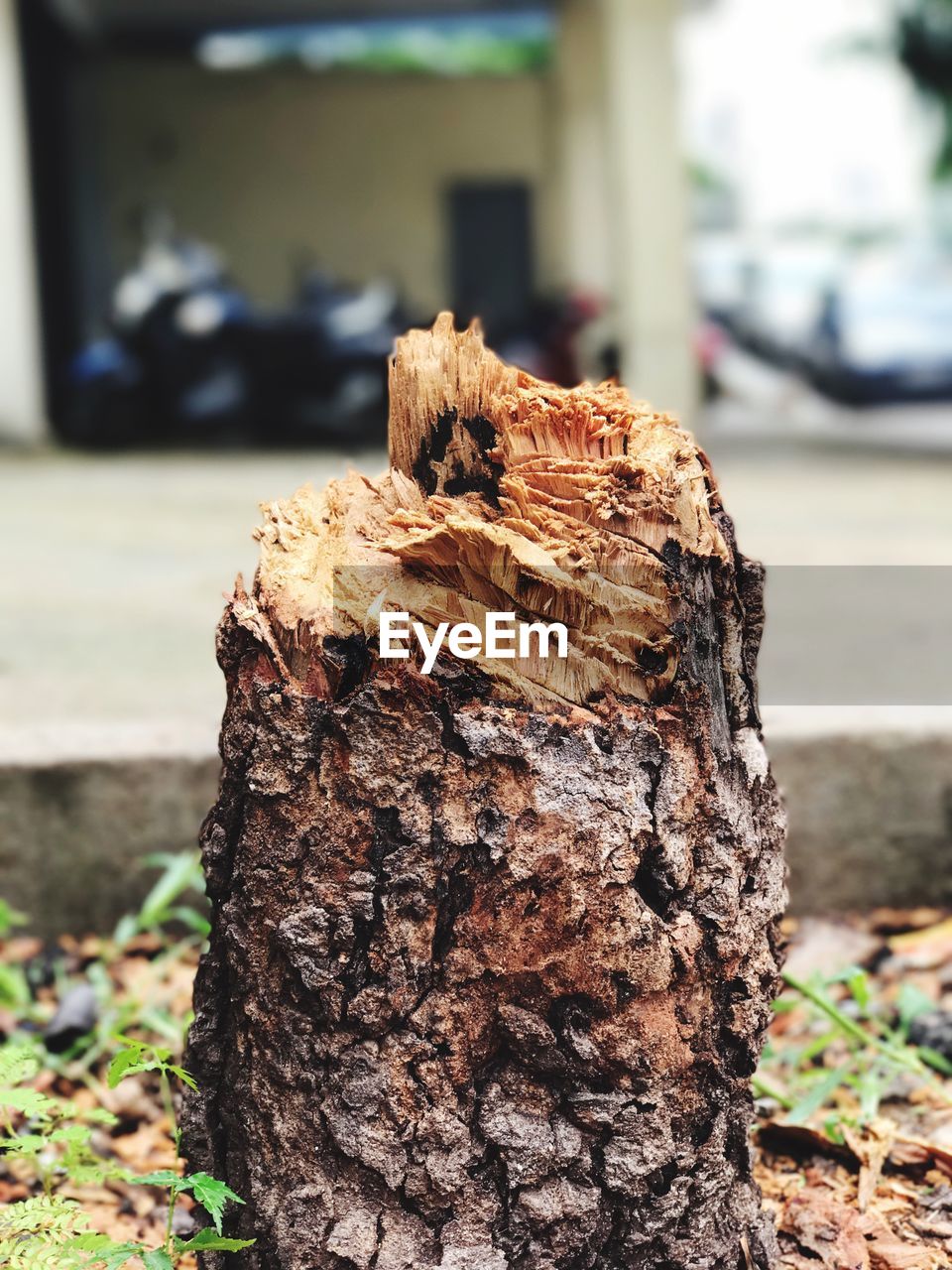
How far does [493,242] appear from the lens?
15242 millimetres

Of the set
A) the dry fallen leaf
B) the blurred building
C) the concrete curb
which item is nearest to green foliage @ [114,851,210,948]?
the concrete curb

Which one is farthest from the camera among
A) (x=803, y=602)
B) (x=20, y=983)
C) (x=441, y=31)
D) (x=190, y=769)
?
(x=441, y=31)

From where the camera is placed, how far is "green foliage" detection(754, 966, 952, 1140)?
1.68m

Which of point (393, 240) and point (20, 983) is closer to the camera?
point (20, 983)

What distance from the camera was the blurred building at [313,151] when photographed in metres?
12.4

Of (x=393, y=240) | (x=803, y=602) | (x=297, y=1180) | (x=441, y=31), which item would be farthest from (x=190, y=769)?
(x=441, y=31)

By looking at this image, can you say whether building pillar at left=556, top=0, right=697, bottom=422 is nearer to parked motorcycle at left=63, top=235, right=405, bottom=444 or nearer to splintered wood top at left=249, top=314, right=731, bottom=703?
parked motorcycle at left=63, top=235, right=405, bottom=444

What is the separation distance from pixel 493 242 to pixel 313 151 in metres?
1.97

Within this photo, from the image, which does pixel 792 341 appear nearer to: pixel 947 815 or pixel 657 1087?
pixel 947 815

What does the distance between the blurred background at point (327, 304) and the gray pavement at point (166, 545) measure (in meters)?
0.02

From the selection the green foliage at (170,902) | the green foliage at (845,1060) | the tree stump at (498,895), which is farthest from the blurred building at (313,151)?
the tree stump at (498,895)

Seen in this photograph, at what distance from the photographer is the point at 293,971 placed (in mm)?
1200

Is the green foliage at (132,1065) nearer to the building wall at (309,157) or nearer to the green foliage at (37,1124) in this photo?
the green foliage at (37,1124)

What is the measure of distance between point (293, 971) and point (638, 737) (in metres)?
0.33
